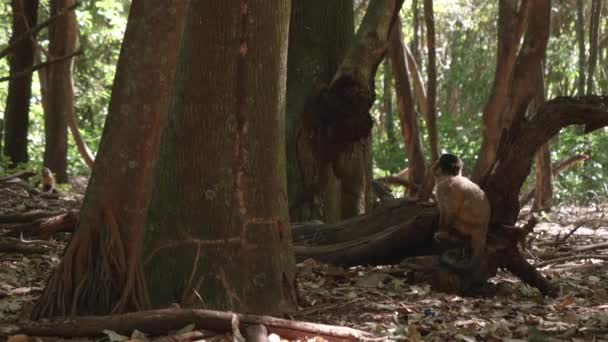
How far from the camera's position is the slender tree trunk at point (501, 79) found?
38.6 feet

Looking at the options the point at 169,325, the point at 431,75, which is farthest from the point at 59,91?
the point at 169,325

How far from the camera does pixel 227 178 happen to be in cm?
560

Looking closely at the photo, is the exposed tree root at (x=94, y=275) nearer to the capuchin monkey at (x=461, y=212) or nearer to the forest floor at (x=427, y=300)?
the forest floor at (x=427, y=300)

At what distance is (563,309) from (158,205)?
3.02 metres

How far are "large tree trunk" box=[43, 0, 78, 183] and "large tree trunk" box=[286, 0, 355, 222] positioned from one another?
20.2ft

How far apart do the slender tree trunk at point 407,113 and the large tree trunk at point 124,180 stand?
8.45 m

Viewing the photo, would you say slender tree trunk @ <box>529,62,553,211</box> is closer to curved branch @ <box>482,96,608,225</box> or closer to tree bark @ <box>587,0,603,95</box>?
tree bark @ <box>587,0,603,95</box>

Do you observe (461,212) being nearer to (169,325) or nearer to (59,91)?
(169,325)

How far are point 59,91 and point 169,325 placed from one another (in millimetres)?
10743

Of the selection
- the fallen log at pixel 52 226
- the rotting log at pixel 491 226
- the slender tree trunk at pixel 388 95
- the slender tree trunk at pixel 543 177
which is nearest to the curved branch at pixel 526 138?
the rotting log at pixel 491 226

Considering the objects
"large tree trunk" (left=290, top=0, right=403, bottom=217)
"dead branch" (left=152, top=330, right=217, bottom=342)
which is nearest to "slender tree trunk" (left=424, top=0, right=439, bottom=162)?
"large tree trunk" (left=290, top=0, right=403, bottom=217)

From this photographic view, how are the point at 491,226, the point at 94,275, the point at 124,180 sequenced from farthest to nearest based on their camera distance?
the point at 491,226 → the point at 94,275 → the point at 124,180

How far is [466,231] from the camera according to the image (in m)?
7.15

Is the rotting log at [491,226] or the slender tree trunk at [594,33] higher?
the slender tree trunk at [594,33]
